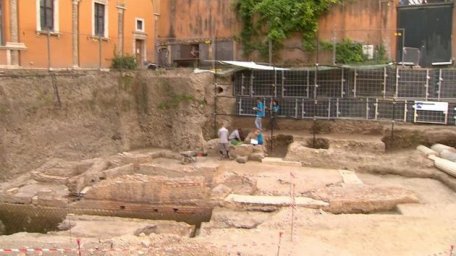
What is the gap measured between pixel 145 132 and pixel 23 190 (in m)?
6.99

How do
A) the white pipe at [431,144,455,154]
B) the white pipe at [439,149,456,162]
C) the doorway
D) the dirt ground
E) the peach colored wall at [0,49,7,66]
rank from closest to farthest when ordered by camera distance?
the dirt ground < the white pipe at [439,149,456,162] < the white pipe at [431,144,455,154] < the peach colored wall at [0,49,7,66] < the doorway

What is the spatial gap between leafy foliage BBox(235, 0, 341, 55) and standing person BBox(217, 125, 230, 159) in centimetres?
737

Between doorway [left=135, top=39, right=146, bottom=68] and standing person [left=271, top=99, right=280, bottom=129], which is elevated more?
doorway [left=135, top=39, right=146, bottom=68]

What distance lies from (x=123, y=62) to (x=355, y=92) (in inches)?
432

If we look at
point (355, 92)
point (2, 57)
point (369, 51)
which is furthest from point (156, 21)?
point (355, 92)

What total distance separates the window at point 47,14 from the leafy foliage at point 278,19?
916cm

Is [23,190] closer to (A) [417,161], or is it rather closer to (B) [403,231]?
(B) [403,231]

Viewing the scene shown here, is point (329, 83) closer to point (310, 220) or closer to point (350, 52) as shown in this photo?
point (350, 52)

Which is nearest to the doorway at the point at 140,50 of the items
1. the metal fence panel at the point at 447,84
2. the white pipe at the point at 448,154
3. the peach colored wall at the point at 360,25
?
the peach colored wall at the point at 360,25

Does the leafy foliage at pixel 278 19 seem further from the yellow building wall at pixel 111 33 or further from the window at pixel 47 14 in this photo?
the window at pixel 47 14

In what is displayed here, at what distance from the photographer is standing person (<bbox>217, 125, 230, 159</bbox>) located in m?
18.3

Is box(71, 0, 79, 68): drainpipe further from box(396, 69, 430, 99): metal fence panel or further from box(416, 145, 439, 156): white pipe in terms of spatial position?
box(416, 145, 439, 156): white pipe

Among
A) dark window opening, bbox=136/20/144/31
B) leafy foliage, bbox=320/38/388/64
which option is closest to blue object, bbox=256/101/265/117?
leafy foliage, bbox=320/38/388/64

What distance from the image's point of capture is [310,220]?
11.9 metres
